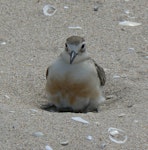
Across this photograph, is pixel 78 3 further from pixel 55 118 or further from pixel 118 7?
pixel 55 118

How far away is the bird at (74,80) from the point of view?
6.32 metres

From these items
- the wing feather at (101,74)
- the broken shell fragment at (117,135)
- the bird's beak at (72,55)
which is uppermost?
the bird's beak at (72,55)

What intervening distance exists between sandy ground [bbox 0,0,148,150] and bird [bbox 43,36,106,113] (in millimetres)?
176

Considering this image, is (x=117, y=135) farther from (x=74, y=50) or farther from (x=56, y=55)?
(x=56, y=55)

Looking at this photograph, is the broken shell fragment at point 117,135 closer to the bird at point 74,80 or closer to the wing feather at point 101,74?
the bird at point 74,80

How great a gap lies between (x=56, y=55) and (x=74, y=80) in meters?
1.08

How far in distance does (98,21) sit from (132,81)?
1.47m

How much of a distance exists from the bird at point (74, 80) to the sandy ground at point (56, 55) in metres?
0.18

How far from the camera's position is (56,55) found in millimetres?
7340

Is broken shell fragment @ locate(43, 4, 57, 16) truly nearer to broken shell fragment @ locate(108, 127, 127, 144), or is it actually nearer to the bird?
the bird

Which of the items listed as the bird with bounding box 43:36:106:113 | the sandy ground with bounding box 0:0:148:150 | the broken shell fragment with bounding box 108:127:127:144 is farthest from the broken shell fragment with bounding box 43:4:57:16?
the broken shell fragment with bounding box 108:127:127:144

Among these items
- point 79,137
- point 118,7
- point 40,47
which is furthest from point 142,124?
point 118,7

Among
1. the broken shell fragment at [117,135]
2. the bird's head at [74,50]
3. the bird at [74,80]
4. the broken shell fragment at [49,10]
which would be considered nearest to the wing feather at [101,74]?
the bird at [74,80]

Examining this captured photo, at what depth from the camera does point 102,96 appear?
259 inches
